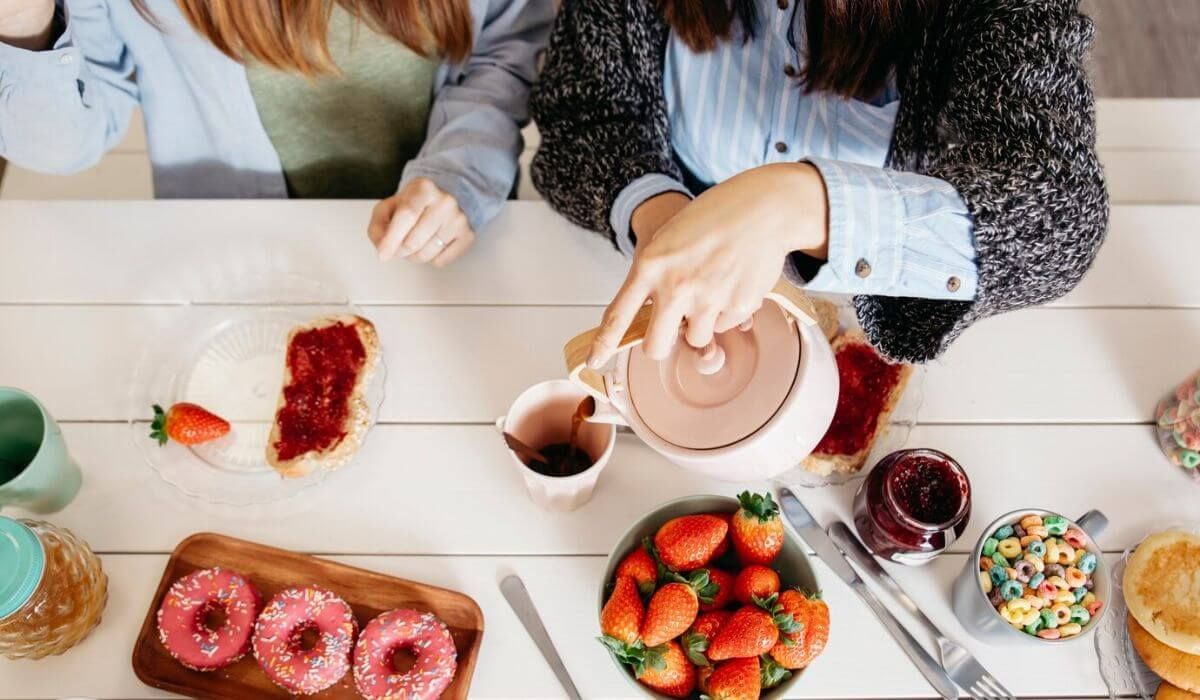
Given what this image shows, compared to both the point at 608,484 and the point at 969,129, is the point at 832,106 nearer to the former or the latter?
the point at 969,129

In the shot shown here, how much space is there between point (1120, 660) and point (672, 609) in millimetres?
485

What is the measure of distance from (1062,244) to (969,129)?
0.50ft

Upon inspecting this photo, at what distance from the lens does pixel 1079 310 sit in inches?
43.6

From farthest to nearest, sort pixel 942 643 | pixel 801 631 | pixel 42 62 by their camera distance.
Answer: pixel 42 62 < pixel 942 643 < pixel 801 631

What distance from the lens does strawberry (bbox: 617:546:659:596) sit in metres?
0.86

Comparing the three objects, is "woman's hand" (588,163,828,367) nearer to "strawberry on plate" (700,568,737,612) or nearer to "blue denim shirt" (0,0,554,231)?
"strawberry on plate" (700,568,737,612)

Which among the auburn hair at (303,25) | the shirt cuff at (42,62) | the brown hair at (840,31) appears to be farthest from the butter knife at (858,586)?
the shirt cuff at (42,62)

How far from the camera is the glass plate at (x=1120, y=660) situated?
0.89 meters

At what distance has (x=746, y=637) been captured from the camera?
2.62ft

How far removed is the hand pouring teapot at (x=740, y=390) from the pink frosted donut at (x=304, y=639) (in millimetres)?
383

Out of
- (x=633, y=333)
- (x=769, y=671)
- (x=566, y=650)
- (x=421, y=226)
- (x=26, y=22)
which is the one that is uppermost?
(x=26, y=22)

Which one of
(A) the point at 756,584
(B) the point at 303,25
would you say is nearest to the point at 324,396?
(B) the point at 303,25

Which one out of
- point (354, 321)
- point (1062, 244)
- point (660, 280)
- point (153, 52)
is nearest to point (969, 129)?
point (1062, 244)

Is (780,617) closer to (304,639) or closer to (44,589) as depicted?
(304,639)
